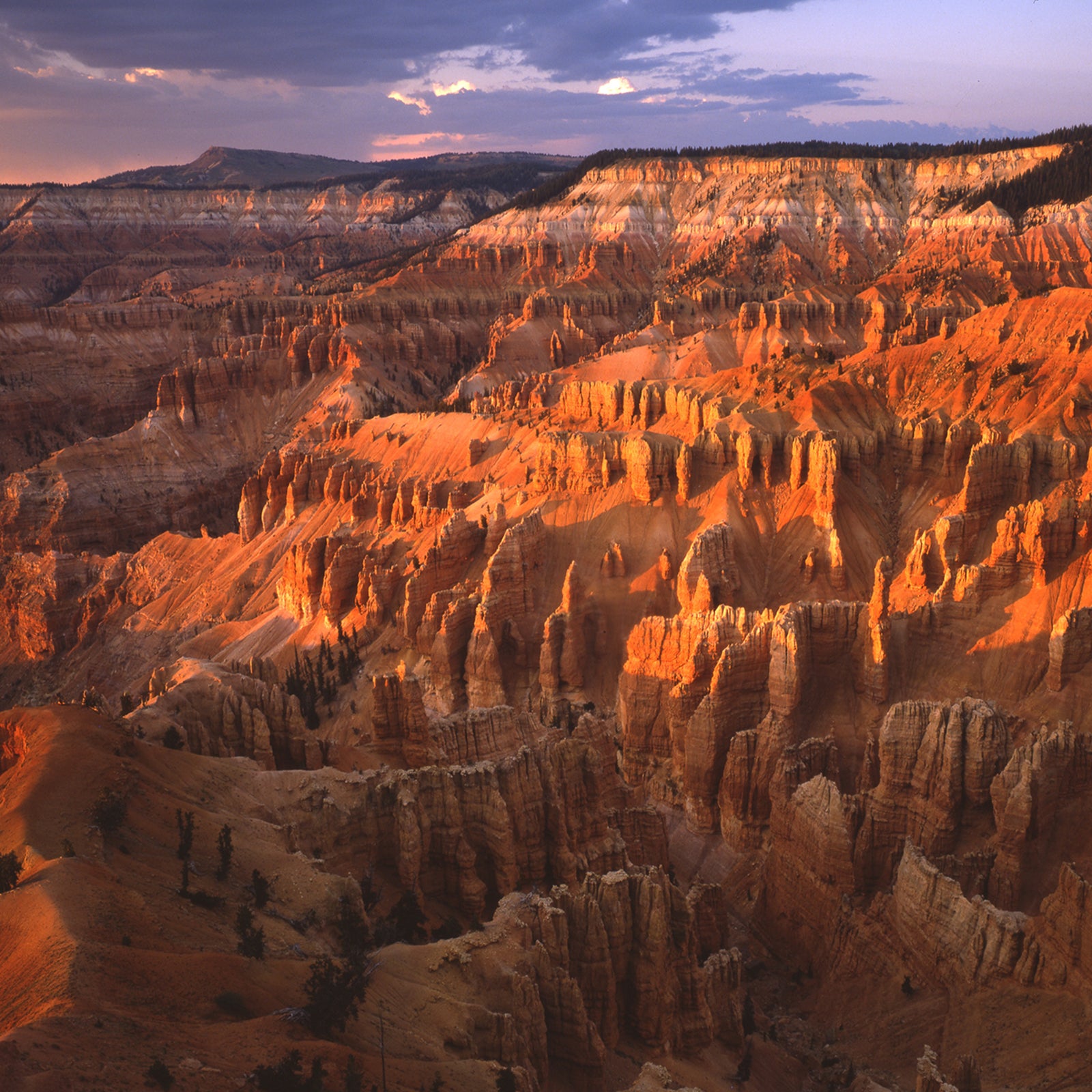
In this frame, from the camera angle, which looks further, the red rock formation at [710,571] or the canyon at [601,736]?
the red rock formation at [710,571]

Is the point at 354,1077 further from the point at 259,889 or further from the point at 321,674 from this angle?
the point at 321,674

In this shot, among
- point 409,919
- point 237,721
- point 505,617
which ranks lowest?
point 505,617

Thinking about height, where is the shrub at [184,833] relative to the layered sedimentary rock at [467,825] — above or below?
above

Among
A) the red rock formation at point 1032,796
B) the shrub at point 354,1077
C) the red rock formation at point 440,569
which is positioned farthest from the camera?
the red rock formation at point 440,569

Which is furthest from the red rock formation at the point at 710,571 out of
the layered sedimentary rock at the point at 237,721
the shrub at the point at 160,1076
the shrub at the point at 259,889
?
the shrub at the point at 160,1076

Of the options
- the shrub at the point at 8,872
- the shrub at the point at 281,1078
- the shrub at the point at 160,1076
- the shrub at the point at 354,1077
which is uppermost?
the shrub at the point at 8,872

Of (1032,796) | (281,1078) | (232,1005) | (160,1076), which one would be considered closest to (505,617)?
(1032,796)

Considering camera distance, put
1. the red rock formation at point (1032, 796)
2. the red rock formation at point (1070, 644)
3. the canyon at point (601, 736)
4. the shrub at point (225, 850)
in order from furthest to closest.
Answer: the red rock formation at point (1070, 644) → the red rock formation at point (1032, 796) → the shrub at point (225, 850) → the canyon at point (601, 736)

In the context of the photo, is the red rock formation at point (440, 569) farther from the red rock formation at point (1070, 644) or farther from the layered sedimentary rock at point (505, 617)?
the red rock formation at point (1070, 644)

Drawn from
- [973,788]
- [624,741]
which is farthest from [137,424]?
[973,788]

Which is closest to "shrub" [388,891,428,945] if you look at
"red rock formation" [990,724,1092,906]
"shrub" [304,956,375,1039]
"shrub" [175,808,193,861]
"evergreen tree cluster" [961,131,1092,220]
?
"shrub" [175,808,193,861]
